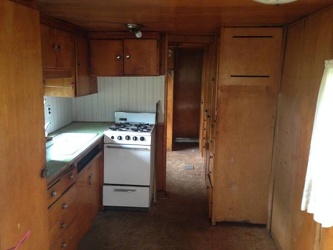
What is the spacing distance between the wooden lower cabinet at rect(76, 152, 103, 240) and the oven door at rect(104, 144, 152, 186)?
4.0 inches

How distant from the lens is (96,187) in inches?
125

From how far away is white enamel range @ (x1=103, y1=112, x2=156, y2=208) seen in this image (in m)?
3.23

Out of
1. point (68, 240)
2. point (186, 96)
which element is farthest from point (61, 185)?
point (186, 96)

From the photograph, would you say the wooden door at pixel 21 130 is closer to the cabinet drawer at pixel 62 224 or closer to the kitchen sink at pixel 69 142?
the cabinet drawer at pixel 62 224

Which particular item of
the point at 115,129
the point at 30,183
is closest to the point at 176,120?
the point at 115,129

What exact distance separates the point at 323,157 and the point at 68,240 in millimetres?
2029

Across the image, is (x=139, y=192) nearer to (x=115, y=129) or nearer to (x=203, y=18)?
(x=115, y=129)

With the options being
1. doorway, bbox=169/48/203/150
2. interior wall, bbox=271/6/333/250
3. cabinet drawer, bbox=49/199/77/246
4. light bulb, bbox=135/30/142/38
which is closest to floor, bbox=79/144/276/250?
interior wall, bbox=271/6/333/250

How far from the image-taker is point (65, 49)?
107 inches

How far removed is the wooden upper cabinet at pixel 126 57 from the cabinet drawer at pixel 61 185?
1.40 meters

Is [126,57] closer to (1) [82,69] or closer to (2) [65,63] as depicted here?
(1) [82,69]

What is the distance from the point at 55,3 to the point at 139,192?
2.17 m

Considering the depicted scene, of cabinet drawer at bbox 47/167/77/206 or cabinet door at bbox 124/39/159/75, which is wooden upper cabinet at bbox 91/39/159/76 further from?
cabinet drawer at bbox 47/167/77/206

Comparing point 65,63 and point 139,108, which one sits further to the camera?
point 139,108
